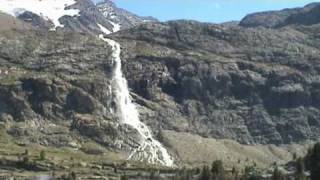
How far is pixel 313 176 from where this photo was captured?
193750 millimetres

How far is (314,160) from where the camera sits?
197500 mm

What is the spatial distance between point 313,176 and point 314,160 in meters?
5.39
